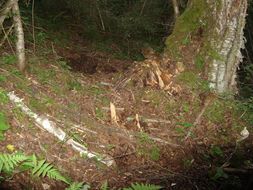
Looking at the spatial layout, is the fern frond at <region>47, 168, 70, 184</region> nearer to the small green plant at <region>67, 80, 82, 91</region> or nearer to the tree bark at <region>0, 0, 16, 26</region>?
the small green plant at <region>67, 80, 82, 91</region>

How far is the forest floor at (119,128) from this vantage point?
485 cm

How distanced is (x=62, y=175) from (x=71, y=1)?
575cm

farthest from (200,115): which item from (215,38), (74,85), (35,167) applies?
(35,167)

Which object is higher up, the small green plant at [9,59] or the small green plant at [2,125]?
the small green plant at [9,59]

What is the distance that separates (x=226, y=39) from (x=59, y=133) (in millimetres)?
3712

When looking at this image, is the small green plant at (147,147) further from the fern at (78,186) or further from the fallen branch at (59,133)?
the fern at (78,186)

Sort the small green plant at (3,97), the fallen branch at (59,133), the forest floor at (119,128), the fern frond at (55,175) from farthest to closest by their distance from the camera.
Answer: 1. the small green plant at (3,97)
2. the fallen branch at (59,133)
3. the forest floor at (119,128)
4. the fern frond at (55,175)

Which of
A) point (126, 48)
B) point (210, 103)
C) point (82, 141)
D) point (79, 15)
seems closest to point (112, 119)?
point (82, 141)

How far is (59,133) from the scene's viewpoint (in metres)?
5.06

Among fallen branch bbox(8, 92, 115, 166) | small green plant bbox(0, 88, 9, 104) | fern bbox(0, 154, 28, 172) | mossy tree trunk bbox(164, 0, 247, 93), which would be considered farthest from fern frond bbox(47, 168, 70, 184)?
mossy tree trunk bbox(164, 0, 247, 93)

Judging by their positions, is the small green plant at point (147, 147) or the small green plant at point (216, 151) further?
the small green plant at point (216, 151)

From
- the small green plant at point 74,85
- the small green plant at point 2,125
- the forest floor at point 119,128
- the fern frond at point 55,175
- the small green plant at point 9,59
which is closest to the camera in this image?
the fern frond at point 55,175

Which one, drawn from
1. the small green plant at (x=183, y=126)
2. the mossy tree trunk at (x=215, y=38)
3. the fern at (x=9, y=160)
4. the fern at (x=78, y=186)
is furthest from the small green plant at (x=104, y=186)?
the mossy tree trunk at (x=215, y=38)

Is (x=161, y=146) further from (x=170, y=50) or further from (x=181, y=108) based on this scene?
(x=170, y=50)
